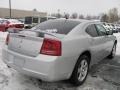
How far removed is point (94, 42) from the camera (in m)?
5.08

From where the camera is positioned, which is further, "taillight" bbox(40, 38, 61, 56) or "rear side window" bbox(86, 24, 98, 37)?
"rear side window" bbox(86, 24, 98, 37)

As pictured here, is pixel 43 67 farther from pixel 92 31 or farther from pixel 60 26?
pixel 92 31

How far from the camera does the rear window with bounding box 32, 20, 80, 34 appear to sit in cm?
459

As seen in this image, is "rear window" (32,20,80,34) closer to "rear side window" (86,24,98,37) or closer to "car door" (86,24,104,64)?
"rear side window" (86,24,98,37)

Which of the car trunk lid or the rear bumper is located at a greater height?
the car trunk lid

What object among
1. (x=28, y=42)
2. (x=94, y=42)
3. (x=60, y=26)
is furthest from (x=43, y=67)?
(x=94, y=42)

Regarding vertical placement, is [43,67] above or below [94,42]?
below

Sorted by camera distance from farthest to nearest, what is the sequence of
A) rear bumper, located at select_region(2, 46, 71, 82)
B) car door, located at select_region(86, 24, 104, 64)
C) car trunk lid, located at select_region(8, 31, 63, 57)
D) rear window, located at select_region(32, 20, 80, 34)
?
car door, located at select_region(86, 24, 104, 64) < rear window, located at select_region(32, 20, 80, 34) < car trunk lid, located at select_region(8, 31, 63, 57) < rear bumper, located at select_region(2, 46, 71, 82)

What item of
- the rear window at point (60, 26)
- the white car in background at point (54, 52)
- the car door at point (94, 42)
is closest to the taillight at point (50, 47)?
the white car in background at point (54, 52)

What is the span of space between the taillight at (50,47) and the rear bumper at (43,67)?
98 mm

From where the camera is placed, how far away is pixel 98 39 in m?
5.36

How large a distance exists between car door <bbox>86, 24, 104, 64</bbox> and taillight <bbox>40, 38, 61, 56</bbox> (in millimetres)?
1392

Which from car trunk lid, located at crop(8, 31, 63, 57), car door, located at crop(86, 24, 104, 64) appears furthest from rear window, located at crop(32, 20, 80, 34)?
car trunk lid, located at crop(8, 31, 63, 57)

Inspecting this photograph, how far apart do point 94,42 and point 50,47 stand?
66.4 inches
